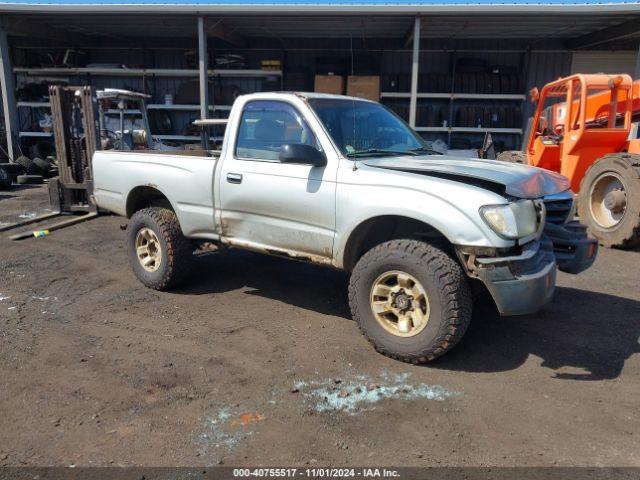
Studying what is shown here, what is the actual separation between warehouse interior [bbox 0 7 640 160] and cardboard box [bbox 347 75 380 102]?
3 centimetres

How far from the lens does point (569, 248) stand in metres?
4.07

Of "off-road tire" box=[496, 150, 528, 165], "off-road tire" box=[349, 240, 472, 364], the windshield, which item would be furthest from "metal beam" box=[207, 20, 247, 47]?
"off-road tire" box=[349, 240, 472, 364]

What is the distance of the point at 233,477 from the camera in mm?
2564

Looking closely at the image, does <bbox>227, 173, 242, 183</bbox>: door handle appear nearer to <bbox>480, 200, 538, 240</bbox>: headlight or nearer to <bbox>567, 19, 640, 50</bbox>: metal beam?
<bbox>480, 200, 538, 240</bbox>: headlight

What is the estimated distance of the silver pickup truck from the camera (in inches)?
135

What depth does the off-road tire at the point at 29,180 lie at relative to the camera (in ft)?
45.3

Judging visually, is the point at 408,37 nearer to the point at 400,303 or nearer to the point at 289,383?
the point at 400,303

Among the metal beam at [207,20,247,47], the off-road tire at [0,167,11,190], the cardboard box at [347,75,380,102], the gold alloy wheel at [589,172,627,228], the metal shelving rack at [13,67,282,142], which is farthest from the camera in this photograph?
the metal shelving rack at [13,67,282,142]

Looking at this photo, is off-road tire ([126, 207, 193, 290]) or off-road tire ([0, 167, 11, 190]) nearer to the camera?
off-road tire ([126, 207, 193, 290])

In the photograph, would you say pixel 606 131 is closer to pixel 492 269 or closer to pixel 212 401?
pixel 492 269

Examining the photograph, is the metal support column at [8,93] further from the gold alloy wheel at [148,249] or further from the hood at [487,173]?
the hood at [487,173]

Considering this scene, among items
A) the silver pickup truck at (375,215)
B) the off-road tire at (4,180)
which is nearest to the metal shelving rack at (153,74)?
the off-road tire at (4,180)

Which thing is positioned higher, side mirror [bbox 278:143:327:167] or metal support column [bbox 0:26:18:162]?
metal support column [bbox 0:26:18:162]

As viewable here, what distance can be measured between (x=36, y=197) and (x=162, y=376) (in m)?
9.98
